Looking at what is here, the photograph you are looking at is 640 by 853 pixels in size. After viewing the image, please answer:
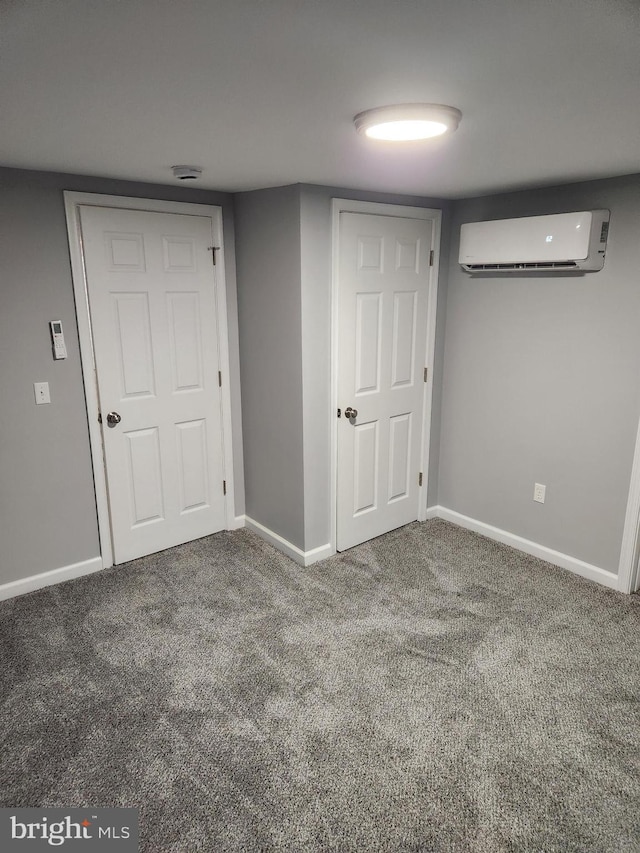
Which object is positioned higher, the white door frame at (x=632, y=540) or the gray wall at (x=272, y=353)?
the gray wall at (x=272, y=353)

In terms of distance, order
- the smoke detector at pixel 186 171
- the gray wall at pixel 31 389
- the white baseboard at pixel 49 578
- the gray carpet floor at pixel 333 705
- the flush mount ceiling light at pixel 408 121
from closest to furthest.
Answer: the flush mount ceiling light at pixel 408 121
the gray carpet floor at pixel 333 705
the smoke detector at pixel 186 171
the gray wall at pixel 31 389
the white baseboard at pixel 49 578

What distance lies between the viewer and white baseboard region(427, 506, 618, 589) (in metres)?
3.04

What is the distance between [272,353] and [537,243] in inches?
60.5

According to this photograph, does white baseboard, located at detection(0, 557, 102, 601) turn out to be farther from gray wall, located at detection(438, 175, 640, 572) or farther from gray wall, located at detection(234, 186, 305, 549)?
gray wall, located at detection(438, 175, 640, 572)

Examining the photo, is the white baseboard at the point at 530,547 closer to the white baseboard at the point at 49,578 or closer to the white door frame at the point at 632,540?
the white door frame at the point at 632,540

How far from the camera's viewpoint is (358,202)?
2.96 meters

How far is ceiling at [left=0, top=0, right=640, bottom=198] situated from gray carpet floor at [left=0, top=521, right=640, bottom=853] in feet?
6.83

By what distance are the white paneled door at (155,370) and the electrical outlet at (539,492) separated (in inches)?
77.1

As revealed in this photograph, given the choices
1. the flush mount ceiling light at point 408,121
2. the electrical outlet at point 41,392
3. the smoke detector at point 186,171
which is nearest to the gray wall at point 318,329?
the smoke detector at point 186,171

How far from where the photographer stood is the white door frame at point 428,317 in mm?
2938

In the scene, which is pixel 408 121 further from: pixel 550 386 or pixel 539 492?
pixel 539 492

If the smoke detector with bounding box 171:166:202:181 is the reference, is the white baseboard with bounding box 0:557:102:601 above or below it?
below

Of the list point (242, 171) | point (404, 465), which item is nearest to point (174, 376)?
point (242, 171)

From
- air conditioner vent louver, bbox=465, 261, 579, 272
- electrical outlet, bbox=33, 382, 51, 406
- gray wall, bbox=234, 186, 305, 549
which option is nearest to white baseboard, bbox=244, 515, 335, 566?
gray wall, bbox=234, 186, 305, 549
